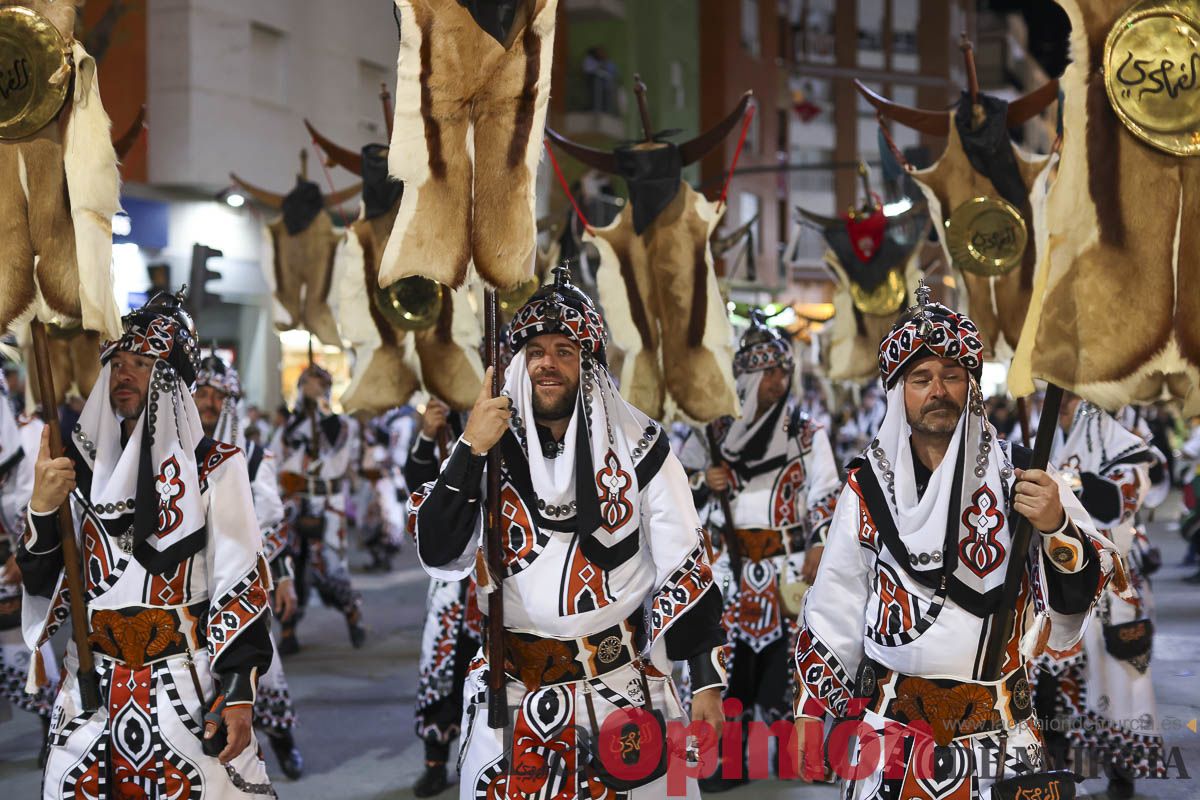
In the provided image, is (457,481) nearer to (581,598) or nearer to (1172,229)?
(581,598)

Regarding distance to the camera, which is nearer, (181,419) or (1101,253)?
(1101,253)

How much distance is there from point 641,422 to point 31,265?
1.89 metres

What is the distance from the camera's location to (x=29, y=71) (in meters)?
3.92

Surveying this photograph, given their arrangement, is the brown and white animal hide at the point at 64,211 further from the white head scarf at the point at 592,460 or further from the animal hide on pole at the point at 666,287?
the animal hide on pole at the point at 666,287

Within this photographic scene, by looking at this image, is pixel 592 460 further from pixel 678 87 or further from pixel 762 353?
pixel 678 87

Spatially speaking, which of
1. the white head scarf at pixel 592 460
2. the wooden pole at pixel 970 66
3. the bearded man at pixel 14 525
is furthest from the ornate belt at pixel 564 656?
the bearded man at pixel 14 525

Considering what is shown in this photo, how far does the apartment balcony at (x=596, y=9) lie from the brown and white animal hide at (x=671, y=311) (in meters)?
26.3

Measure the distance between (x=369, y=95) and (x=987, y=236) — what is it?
61.4 feet

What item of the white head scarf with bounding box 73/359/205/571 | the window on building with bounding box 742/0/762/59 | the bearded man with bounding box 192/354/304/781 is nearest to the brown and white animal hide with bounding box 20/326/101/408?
the bearded man with bounding box 192/354/304/781

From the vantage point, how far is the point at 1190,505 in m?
14.9

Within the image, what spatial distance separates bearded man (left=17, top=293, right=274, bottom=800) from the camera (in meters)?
3.95

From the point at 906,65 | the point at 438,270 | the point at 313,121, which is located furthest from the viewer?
the point at 906,65

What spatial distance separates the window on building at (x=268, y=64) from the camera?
2091cm

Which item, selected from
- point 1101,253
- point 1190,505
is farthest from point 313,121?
point 1101,253
